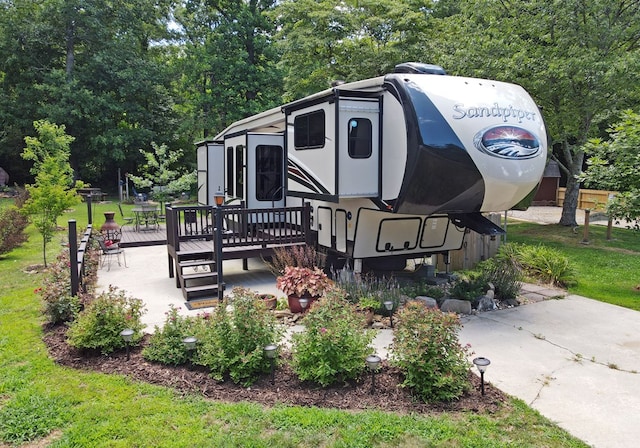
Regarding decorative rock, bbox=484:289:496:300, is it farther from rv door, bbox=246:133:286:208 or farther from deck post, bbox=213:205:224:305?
rv door, bbox=246:133:286:208

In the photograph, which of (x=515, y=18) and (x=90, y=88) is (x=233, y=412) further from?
(x=90, y=88)

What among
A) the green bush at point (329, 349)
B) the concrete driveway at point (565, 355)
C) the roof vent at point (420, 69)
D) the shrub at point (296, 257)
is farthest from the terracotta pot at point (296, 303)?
the roof vent at point (420, 69)

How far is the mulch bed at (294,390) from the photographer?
12.9 ft

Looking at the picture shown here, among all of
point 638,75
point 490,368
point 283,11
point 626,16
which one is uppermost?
point 283,11

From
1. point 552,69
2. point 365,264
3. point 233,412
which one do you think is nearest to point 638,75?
point 552,69

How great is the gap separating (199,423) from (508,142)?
512cm

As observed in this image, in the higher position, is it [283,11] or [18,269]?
[283,11]

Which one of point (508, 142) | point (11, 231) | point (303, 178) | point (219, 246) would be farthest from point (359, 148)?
point (11, 231)

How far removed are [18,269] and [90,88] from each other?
1940 centimetres

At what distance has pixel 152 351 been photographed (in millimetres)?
4773

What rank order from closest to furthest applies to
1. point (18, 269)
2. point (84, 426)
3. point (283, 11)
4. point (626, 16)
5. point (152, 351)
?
point (84, 426)
point (152, 351)
point (18, 269)
point (626, 16)
point (283, 11)

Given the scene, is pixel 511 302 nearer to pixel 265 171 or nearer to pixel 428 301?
pixel 428 301

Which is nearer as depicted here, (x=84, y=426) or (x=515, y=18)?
(x=84, y=426)

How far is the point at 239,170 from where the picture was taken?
34.1ft
